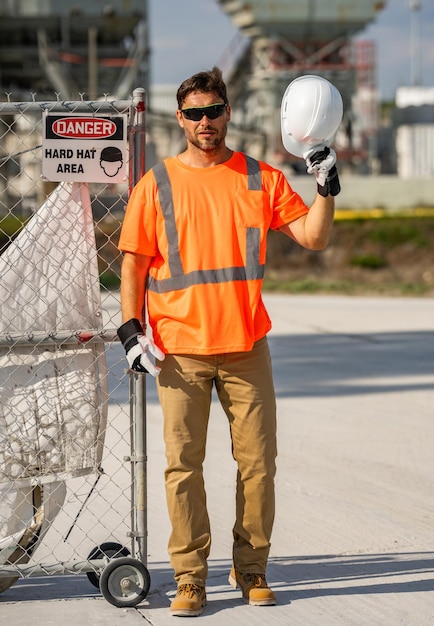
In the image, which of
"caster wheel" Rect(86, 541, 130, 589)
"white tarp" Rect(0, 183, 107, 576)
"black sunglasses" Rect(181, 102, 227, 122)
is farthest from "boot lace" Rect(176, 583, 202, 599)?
"black sunglasses" Rect(181, 102, 227, 122)

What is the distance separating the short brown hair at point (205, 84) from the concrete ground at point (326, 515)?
205 cm

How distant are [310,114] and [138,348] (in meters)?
1.20

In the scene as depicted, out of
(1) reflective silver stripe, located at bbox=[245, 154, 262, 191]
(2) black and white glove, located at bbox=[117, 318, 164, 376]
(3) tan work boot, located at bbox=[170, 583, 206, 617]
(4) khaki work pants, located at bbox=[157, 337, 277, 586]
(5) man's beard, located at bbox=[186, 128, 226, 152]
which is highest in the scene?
(5) man's beard, located at bbox=[186, 128, 226, 152]

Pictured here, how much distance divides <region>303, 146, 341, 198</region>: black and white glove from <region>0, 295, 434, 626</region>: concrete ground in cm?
181

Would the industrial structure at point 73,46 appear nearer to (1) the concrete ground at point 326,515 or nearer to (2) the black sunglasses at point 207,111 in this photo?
(1) the concrete ground at point 326,515

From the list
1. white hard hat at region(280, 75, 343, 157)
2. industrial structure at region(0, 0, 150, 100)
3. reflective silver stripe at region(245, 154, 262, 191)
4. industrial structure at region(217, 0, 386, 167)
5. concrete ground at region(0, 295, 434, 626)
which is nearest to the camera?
white hard hat at region(280, 75, 343, 157)

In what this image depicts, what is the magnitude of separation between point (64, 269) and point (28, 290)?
18 centimetres

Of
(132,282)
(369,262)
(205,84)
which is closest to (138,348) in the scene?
(132,282)

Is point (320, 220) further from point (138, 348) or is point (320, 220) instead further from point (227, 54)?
point (227, 54)

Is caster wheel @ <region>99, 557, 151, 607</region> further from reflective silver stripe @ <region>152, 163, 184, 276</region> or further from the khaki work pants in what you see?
reflective silver stripe @ <region>152, 163, 184, 276</region>

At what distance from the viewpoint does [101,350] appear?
5.38 meters

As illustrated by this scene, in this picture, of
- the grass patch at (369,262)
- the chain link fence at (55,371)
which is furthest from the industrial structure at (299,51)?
the chain link fence at (55,371)

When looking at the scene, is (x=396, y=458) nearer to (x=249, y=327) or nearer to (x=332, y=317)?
(x=249, y=327)

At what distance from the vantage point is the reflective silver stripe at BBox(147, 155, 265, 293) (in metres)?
5.04
